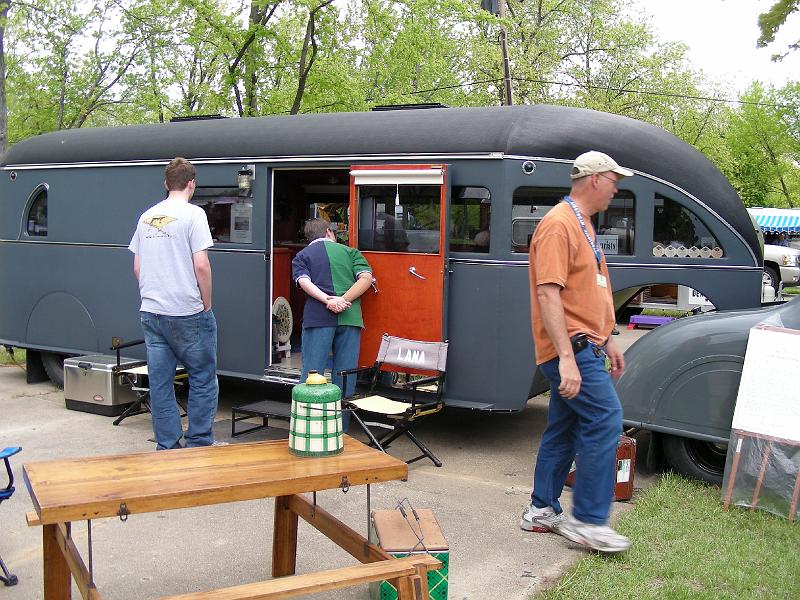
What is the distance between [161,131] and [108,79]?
45.8 ft

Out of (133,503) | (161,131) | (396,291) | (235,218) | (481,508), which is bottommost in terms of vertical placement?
(481,508)

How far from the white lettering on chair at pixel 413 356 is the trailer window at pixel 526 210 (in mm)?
1030

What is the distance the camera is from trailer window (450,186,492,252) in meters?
6.34

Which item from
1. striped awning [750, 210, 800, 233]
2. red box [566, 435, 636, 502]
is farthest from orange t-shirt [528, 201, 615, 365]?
striped awning [750, 210, 800, 233]

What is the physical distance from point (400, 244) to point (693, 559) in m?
3.31

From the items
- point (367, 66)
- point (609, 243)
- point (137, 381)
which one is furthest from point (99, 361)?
point (367, 66)

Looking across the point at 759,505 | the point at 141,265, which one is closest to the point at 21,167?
the point at 141,265

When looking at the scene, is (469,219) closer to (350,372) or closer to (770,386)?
(350,372)

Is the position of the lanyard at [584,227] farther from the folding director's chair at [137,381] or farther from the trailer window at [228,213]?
the folding director's chair at [137,381]

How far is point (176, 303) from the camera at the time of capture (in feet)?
17.5

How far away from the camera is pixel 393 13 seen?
15773mm

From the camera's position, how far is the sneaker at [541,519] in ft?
→ 15.4

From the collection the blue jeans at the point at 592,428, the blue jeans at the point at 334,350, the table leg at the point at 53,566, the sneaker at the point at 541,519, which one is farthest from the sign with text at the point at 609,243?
the table leg at the point at 53,566

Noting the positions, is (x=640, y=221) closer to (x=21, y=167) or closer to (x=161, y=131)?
(x=161, y=131)
